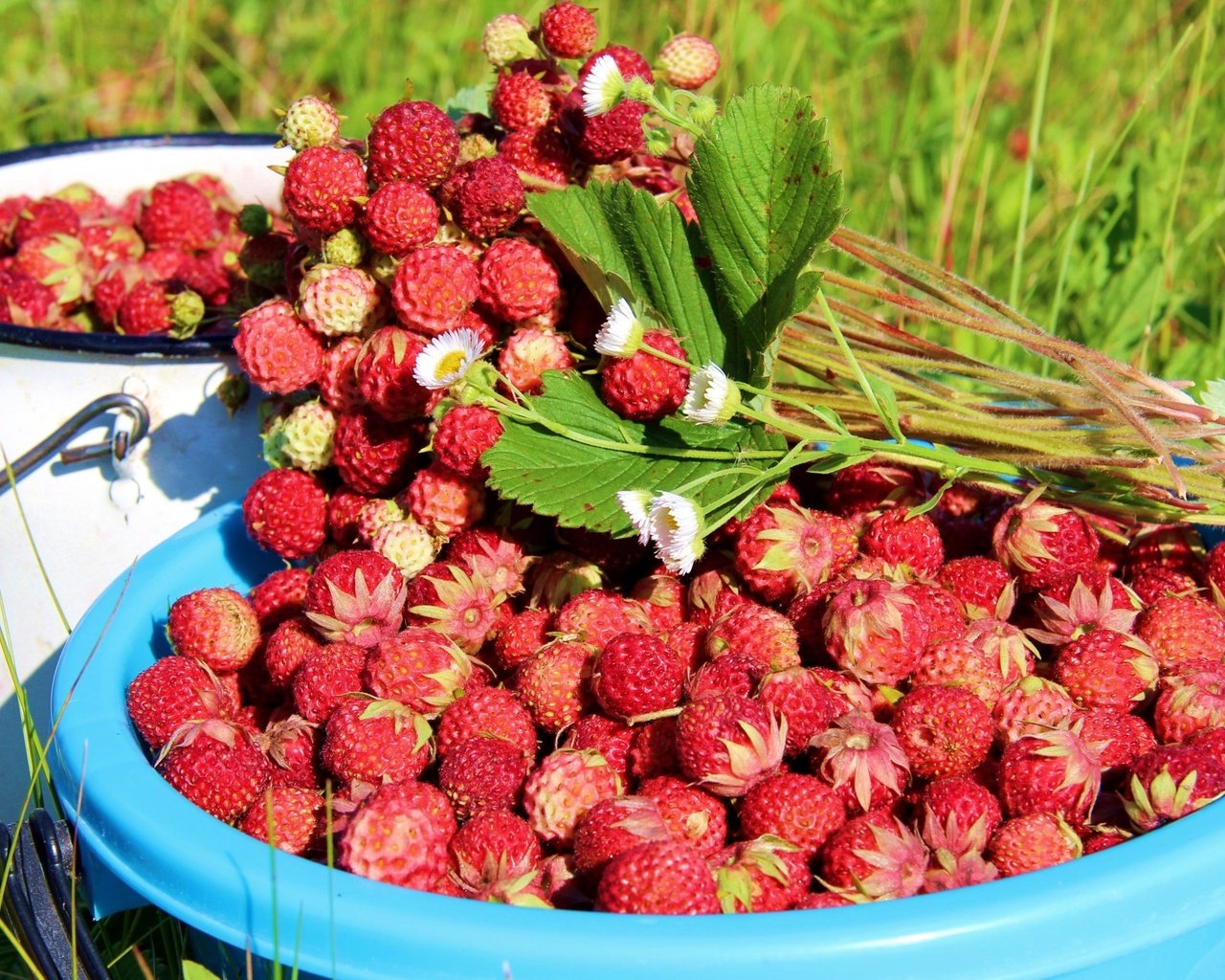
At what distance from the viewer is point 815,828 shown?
86 centimetres

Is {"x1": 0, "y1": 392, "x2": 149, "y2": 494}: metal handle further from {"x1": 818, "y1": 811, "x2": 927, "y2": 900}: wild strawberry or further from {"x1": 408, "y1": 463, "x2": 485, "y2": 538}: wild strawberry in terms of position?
{"x1": 818, "y1": 811, "x2": 927, "y2": 900}: wild strawberry

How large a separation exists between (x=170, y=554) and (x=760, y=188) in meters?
0.64

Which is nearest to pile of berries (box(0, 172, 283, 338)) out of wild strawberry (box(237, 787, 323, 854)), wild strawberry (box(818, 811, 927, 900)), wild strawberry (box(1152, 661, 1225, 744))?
wild strawberry (box(237, 787, 323, 854))

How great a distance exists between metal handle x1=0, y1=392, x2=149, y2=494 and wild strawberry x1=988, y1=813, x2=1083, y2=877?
90 cm

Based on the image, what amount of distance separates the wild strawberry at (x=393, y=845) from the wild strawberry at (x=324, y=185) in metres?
0.49

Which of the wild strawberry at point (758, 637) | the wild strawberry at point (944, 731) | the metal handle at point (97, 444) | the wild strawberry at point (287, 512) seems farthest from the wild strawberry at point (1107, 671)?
the metal handle at point (97, 444)

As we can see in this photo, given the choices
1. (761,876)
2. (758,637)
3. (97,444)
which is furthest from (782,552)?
(97,444)

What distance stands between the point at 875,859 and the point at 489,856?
0.25 m

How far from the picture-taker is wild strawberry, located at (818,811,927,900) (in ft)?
2.65

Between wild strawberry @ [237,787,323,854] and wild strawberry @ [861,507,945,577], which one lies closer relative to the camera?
wild strawberry @ [237,787,323,854]

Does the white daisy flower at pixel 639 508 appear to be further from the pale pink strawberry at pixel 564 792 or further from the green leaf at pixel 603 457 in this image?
the pale pink strawberry at pixel 564 792

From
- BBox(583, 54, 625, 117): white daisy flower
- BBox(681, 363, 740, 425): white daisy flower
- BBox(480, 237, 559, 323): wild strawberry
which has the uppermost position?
BBox(583, 54, 625, 117): white daisy flower

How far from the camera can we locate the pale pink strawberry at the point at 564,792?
2.91 feet

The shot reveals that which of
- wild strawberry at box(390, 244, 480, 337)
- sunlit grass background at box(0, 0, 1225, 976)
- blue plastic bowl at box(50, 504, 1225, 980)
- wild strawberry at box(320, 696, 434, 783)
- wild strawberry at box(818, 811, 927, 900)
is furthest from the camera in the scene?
sunlit grass background at box(0, 0, 1225, 976)
